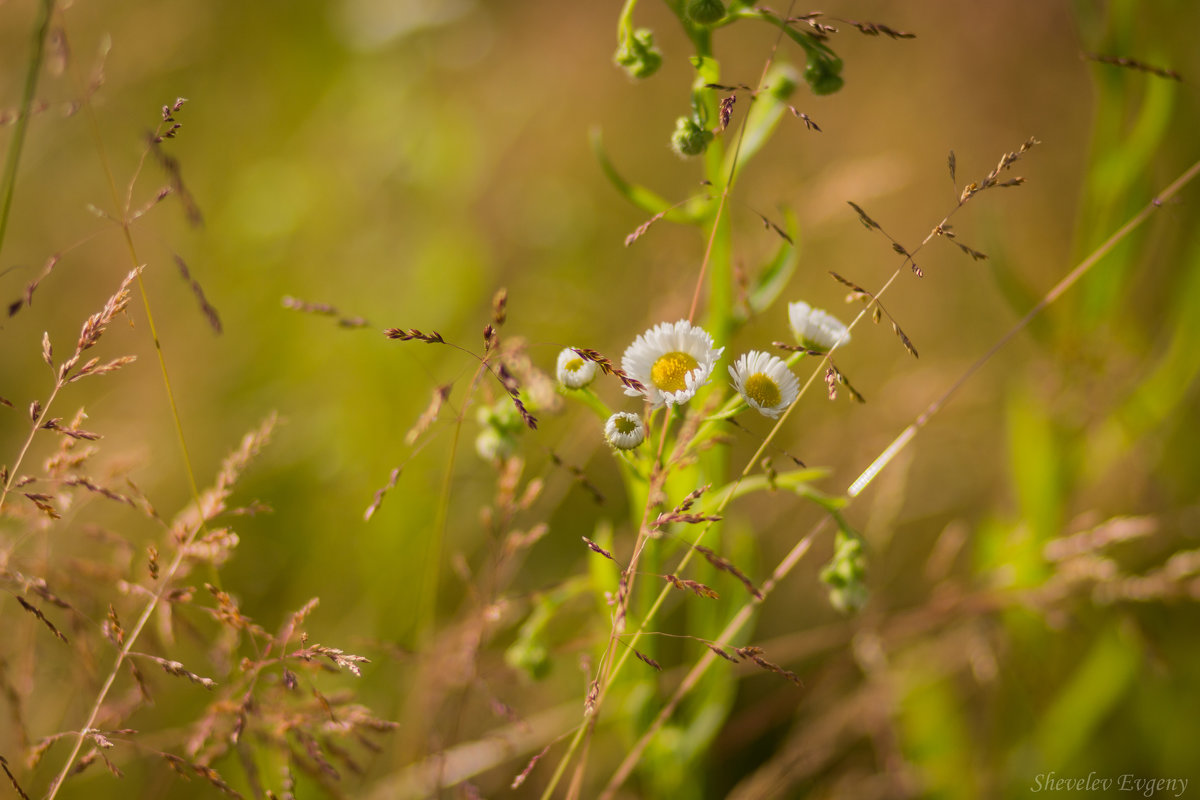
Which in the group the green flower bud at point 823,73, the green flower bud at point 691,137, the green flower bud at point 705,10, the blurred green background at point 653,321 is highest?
the green flower bud at point 705,10

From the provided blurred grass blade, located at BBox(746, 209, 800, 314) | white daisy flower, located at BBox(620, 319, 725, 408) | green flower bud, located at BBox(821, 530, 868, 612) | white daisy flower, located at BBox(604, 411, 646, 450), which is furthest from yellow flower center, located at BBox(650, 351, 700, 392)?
green flower bud, located at BBox(821, 530, 868, 612)

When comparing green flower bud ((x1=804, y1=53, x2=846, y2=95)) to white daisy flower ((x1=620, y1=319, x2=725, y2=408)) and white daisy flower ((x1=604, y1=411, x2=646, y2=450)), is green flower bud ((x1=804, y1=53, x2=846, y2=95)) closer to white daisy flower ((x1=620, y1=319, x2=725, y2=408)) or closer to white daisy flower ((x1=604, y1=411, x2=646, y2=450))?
white daisy flower ((x1=620, y1=319, x2=725, y2=408))

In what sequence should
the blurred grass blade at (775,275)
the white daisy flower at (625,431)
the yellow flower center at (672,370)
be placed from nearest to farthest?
the white daisy flower at (625,431) → the yellow flower center at (672,370) → the blurred grass blade at (775,275)

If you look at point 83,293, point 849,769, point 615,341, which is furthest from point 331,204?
point 849,769

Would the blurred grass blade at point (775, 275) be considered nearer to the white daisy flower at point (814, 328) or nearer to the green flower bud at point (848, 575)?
the white daisy flower at point (814, 328)

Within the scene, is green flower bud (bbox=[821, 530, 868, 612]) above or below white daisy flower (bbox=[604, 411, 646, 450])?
below

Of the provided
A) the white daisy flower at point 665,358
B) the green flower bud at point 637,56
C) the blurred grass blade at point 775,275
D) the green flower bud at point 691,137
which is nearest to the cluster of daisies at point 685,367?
the white daisy flower at point 665,358

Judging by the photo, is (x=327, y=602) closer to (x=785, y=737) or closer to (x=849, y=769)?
(x=785, y=737)
